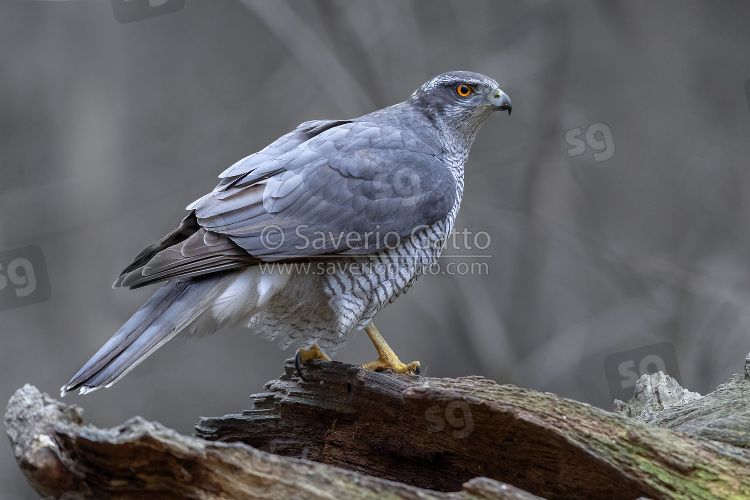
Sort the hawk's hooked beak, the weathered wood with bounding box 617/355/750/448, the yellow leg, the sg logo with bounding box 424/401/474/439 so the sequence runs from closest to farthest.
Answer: the sg logo with bounding box 424/401/474/439
the weathered wood with bounding box 617/355/750/448
the yellow leg
the hawk's hooked beak

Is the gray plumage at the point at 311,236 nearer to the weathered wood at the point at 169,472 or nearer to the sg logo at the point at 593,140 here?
the weathered wood at the point at 169,472

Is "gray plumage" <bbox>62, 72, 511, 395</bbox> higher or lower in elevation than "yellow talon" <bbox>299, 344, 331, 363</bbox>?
higher

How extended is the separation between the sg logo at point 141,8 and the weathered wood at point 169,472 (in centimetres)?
529

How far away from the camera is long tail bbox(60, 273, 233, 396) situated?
2520mm

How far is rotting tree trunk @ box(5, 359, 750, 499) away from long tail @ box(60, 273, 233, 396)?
1.23ft

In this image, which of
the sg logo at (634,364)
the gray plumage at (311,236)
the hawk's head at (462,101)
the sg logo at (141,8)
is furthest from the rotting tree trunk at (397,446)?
the sg logo at (141,8)

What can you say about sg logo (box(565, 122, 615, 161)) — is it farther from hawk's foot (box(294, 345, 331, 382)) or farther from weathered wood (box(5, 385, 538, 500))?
weathered wood (box(5, 385, 538, 500))

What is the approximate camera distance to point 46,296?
20.9 feet

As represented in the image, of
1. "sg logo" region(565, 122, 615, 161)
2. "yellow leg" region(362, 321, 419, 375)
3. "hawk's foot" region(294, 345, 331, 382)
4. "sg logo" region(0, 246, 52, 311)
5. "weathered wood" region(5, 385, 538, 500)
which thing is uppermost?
"sg logo" region(565, 122, 615, 161)

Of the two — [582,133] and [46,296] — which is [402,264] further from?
[46,296]

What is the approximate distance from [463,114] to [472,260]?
10.9 ft

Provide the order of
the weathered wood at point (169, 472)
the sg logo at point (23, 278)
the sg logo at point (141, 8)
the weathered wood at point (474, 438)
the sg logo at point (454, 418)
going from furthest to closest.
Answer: the sg logo at point (141, 8)
the sg logo at point (23, 278)
the sg logo at point (454, 418)
the weathered wood at point (474, 438)
the weathered wood at point (169, 472)

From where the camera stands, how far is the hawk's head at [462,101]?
3.66 metres

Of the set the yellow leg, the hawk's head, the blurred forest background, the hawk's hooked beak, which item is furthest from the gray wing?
the blurred forest background
